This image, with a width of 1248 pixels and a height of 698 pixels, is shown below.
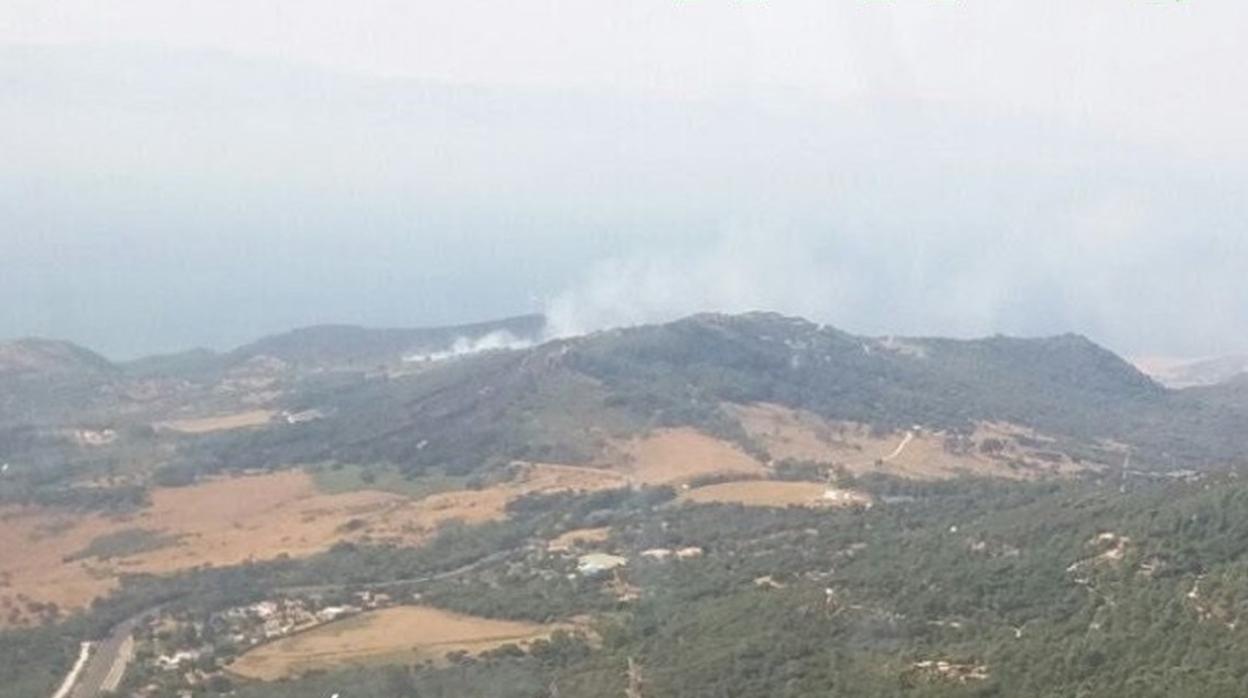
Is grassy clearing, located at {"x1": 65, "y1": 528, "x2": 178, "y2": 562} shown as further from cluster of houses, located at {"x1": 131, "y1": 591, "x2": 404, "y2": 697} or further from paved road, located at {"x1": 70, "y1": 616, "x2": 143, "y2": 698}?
cluster of houses, located at {"x1": 131, "y1": 591, "x2": 404, "y2": 697}

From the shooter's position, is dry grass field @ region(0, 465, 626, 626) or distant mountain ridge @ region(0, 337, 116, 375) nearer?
dry grass field @ region(0, 465, 626, 626)

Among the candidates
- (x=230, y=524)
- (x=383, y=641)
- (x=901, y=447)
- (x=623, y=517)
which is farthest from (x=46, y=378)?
(x=383, y=641)

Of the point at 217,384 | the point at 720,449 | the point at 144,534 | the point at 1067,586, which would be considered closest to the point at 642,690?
the point at 1067,586

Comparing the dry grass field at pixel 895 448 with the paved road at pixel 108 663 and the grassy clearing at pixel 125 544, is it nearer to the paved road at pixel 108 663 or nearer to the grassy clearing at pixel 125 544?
the grassy clearing at pixel 125 544

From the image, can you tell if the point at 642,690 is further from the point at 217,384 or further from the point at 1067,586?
the point at 217,384

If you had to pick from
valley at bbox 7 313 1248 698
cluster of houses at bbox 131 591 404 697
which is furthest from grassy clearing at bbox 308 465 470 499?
cluster of houses at bbox 131 591 404 697
